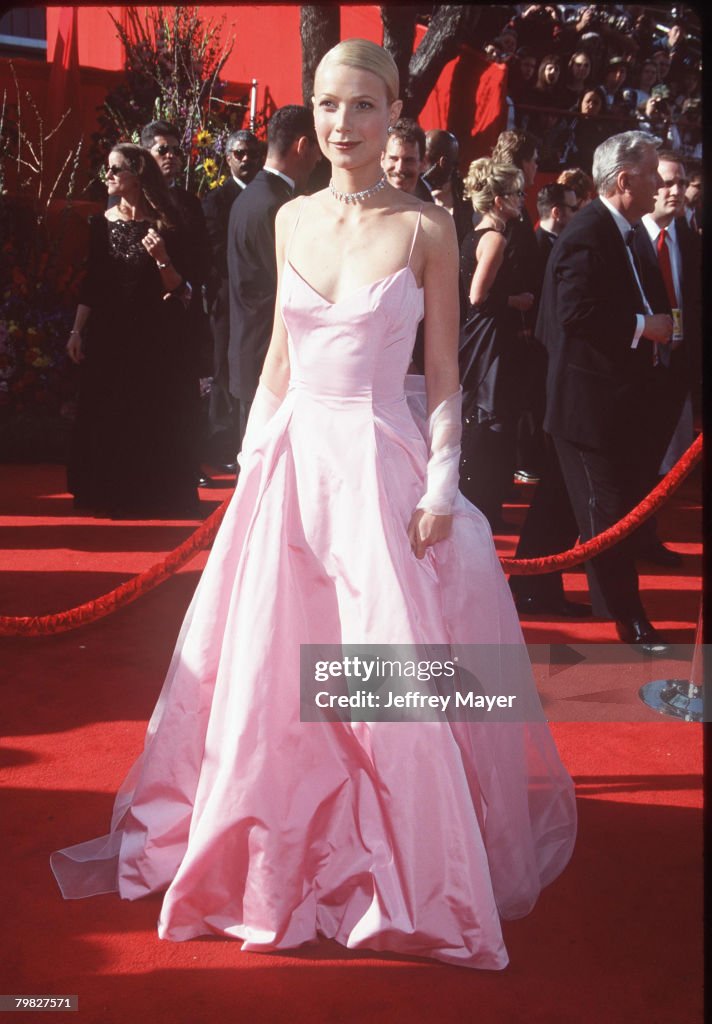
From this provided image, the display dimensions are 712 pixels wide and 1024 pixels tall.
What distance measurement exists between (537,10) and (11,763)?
1120cm

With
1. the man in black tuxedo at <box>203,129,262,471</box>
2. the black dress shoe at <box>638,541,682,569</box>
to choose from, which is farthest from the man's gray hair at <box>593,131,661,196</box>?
the man in black tuxedo at <box>203,129,262,471</box>

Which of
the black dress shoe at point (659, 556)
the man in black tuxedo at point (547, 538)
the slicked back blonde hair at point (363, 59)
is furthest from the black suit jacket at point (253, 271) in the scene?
the slicked back blonde hair at point (363, 59)

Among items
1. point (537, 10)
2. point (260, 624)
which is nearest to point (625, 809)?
point (260, 624)

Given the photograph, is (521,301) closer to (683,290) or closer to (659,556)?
(683,290)

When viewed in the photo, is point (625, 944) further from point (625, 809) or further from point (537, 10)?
point (537, 10)

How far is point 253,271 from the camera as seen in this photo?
529 cm

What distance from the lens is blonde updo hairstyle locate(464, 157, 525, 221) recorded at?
5449 mm

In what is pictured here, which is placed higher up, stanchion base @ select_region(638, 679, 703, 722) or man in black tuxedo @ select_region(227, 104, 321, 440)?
man in black tuxedo @ select_region(227, 104, 321, 440)

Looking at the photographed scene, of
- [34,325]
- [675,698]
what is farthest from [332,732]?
[34,325]

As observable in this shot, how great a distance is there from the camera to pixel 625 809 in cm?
316

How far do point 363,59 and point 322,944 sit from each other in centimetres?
183

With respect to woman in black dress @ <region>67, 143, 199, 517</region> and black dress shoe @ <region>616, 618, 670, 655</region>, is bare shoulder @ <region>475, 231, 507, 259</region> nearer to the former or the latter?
woman in black dress @ <region>67, 143, 199, 517</region>

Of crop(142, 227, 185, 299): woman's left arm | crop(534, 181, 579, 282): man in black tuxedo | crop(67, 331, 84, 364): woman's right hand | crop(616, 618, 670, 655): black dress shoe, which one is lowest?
crop(616, 618, 670, 655): black dress shoe

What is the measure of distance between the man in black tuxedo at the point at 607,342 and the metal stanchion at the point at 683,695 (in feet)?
1.24
